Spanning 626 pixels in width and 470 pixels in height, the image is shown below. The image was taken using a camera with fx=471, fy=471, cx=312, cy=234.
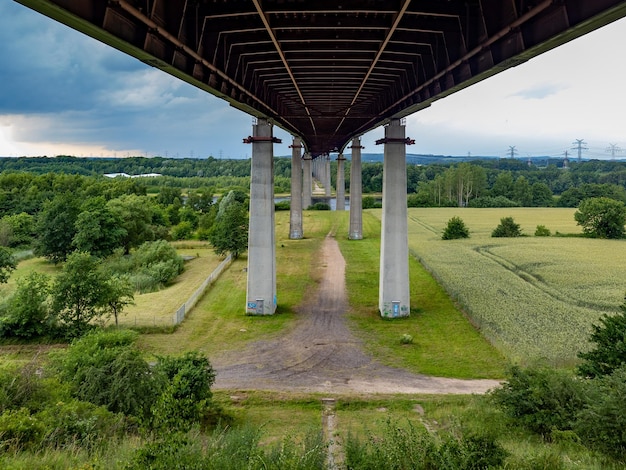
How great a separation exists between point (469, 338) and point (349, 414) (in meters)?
10.4

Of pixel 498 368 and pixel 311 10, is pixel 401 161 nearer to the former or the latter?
pixel 498 368

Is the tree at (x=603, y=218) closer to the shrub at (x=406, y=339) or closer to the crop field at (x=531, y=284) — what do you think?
the crop field at (x=531, y=284)

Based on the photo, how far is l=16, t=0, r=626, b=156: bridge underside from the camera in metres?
10.3

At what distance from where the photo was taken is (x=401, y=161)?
29.1 meters

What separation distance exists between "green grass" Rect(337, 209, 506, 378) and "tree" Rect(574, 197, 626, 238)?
43.1 meters

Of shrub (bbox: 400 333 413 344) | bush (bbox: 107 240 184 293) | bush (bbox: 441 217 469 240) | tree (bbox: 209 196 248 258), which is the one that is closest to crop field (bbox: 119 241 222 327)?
bush (bbox: 107 240 184 293)

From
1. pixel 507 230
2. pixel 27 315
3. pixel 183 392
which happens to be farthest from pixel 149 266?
pixel 507 230

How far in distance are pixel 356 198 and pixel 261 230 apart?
30.7 meters

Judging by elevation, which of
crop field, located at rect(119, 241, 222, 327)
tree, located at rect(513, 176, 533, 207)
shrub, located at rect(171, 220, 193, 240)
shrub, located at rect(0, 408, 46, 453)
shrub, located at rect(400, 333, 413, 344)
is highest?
tree, located at rect(513, 176, 533, 207)

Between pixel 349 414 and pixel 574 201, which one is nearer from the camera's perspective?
pixel 349 414

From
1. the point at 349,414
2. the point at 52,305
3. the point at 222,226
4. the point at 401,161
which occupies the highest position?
the point at 401,161

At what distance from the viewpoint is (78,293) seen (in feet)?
80.2

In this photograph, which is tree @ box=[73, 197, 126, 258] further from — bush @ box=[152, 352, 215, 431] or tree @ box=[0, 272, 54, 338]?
bush @ box=[152, 352, 215, 431]

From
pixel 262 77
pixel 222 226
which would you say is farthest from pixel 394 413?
pixel 222 226
